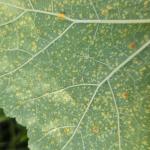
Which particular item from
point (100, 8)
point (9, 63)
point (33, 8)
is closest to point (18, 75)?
point (9, 63)

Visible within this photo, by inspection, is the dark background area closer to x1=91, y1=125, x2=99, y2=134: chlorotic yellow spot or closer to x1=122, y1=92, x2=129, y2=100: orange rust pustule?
x1=91, y1=125, x2=99, y2=134: chlorotic yellow spot

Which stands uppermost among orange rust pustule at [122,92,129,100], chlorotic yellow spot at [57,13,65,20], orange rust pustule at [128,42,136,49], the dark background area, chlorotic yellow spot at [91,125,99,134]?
chlorotic yellow spot at [57,13,65,20]

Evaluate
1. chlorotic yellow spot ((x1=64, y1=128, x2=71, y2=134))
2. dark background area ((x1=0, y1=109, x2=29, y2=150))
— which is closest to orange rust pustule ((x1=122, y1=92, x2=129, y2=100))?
chlorotic yellow spot ((x1=64, y1=128, x2=71, y2=134))

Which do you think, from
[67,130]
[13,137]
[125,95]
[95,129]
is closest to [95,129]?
[95,129]

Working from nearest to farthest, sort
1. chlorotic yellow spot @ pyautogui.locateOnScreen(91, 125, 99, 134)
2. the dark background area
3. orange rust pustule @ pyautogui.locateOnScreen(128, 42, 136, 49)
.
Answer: orange rust pustule @ pyautogui.locateOnScreen(128, 42, 136, 49)
chlorotic yellow spot @ pyautogui.locateOnScreen(91, 125, 99, 134)
the dark background area

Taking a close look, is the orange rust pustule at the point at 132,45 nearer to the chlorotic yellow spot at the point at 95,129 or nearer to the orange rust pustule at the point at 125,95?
the orange rust pustule at the point at 125,95

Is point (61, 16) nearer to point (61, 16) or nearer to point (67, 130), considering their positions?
point (61, 16)
